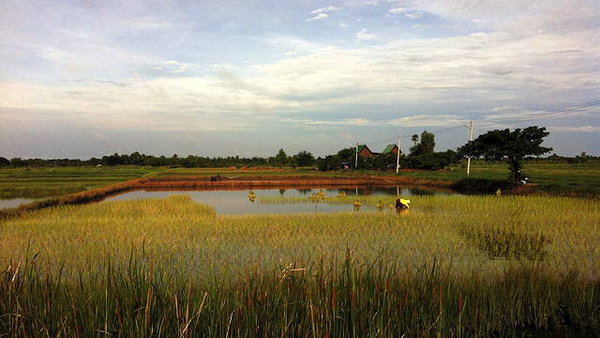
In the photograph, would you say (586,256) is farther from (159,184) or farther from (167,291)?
(159,184)

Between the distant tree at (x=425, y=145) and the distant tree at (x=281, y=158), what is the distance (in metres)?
25.7

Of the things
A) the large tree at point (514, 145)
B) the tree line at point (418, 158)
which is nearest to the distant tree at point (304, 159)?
the tree line at point (418, 158)

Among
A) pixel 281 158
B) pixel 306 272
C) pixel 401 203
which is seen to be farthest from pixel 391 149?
pixel 306 272

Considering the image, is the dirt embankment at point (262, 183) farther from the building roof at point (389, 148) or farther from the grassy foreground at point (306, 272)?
the building roof at point (389, 148)

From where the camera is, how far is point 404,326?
3.52 m

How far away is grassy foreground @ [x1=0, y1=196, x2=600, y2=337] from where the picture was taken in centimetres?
316

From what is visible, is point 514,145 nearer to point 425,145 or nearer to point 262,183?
point 262,183

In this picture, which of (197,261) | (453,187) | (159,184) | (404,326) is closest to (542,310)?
(404,326)

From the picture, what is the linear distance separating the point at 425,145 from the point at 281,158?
95.6 ft

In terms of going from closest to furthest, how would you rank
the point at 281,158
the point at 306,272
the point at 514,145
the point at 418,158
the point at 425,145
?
the point at 306,272
the point at 514,145
the point at 418,158
the point at 425,145
the point at 281,158

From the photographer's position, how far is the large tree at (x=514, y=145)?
72.2 ft

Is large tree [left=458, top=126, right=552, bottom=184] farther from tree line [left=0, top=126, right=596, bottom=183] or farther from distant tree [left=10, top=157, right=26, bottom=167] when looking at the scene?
distant tree [left=10, top=157, right=26, bottom=167]

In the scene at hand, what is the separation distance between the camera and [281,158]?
76.4 metres

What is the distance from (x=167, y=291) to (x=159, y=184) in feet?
93.5
